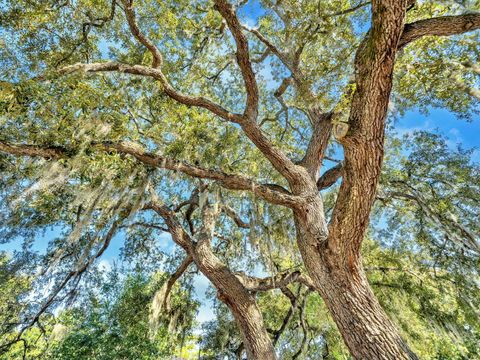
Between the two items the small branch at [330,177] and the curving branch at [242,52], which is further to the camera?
the small branch at [330,177]

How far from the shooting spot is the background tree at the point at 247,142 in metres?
2.58

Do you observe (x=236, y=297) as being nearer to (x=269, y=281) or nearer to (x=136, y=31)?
(x=269, y=281)

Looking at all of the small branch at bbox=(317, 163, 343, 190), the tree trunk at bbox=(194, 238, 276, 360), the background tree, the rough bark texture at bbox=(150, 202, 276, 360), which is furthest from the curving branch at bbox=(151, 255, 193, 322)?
the small branch at bbox=(317, 163, 343, 190)

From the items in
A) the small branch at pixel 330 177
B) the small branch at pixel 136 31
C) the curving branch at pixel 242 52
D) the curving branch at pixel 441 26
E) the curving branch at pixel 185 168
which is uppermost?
the small branch at pixel 136 31

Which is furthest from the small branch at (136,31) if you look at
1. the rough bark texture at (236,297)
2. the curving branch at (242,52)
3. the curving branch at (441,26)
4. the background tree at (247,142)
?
the curving branch at (441,26)

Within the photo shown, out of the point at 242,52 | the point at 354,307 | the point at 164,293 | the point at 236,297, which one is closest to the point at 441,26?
the point at 242,52

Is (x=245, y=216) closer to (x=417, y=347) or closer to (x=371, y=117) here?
(x=371, y=117)

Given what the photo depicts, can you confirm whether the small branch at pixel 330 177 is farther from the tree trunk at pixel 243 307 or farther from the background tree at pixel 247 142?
the tree trunk at pixel 243 307

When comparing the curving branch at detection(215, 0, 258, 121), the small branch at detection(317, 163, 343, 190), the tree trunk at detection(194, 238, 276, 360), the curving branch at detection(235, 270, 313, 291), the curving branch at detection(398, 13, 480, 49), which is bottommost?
the tree trunk at detection(194, 238, 276, 360)

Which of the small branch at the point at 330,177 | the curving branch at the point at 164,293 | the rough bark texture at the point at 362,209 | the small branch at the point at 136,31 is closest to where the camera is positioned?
the rough bark texture at the point at 362,209

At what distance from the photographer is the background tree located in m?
2.58

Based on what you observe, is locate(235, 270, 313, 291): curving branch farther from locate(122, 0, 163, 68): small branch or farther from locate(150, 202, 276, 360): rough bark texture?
locate(122, 0, 163, 68): small branch

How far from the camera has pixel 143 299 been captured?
662cm

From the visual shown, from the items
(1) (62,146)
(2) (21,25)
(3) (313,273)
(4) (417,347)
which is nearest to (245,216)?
(3) (313,273)
